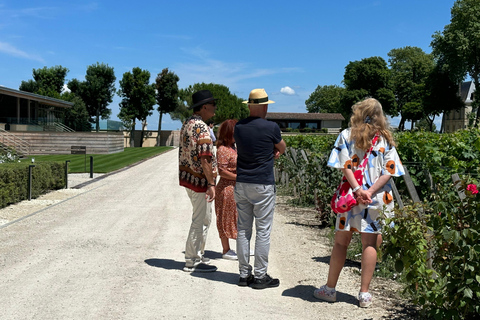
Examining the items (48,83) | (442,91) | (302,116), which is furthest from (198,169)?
(302,116)

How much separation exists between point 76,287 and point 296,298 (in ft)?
7.49

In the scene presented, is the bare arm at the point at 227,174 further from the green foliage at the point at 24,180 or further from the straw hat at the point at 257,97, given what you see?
the green foliage at the point at 24,180

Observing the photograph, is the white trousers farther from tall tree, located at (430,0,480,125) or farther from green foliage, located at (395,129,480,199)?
tall tree, located at (430,0,480,125)

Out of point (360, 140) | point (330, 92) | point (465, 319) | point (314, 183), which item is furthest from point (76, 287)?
point (330, 92)

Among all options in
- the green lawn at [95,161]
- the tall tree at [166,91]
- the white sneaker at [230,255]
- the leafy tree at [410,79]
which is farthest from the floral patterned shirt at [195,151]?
the leafy tree at [410,79]

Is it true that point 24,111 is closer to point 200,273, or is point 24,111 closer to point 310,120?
point 200,273

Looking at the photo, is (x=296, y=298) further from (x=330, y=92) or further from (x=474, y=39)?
(x=330, y=92)

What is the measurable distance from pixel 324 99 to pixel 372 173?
129 m

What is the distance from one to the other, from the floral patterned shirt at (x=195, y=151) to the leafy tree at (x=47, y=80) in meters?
77.5

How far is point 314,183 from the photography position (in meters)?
10.6

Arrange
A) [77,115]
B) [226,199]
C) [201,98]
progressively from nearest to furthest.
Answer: [201,98] → [226,199] → [77,115]

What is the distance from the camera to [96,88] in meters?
71.1

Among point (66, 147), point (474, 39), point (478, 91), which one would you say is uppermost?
point (474, 39)

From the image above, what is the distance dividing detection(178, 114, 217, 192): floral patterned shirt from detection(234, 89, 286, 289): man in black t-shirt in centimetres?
53
